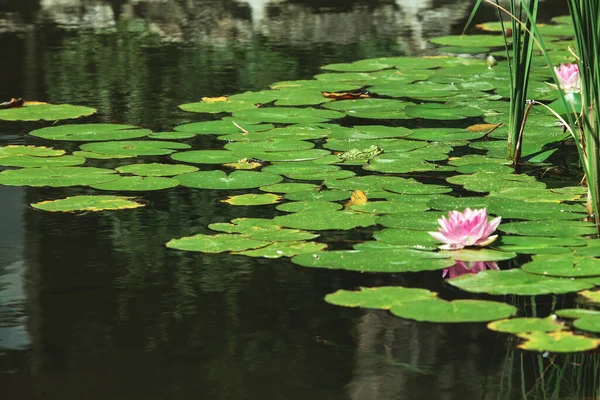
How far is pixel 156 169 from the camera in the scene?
430 centimetres

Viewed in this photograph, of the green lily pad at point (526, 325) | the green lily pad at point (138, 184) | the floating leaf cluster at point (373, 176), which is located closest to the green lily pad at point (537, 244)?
the floating leaf cluster at point (373, 176)

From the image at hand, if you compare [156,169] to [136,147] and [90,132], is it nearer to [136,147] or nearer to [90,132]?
[136,147]

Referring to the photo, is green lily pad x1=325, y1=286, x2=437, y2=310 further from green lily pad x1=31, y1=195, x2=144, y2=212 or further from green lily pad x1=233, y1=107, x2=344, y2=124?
green lily pad x1=233, y1=107, x2=344, y2=124

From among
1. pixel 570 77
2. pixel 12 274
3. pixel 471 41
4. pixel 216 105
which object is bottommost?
pixel 12 274

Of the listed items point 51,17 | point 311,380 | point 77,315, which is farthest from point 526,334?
point 51,17

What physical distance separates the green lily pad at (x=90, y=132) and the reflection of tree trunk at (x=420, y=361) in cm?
229

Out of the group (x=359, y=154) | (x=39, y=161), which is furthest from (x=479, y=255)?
(x=39, y=161)

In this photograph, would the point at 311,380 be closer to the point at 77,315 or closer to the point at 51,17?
the point at 77,315

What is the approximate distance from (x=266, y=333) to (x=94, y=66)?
4.14 metres

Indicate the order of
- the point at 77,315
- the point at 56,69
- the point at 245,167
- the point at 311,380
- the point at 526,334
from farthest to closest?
the point at 56,69, the point at 245,167, the point at 77,315, the point at 526,334, the point at 311,380

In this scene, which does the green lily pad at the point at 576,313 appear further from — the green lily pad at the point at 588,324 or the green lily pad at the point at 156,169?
the green lily pad at the point at 156,169

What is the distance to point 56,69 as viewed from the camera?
6.52 meters

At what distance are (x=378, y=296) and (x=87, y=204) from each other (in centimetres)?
132

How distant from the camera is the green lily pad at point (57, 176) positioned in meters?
4.11
